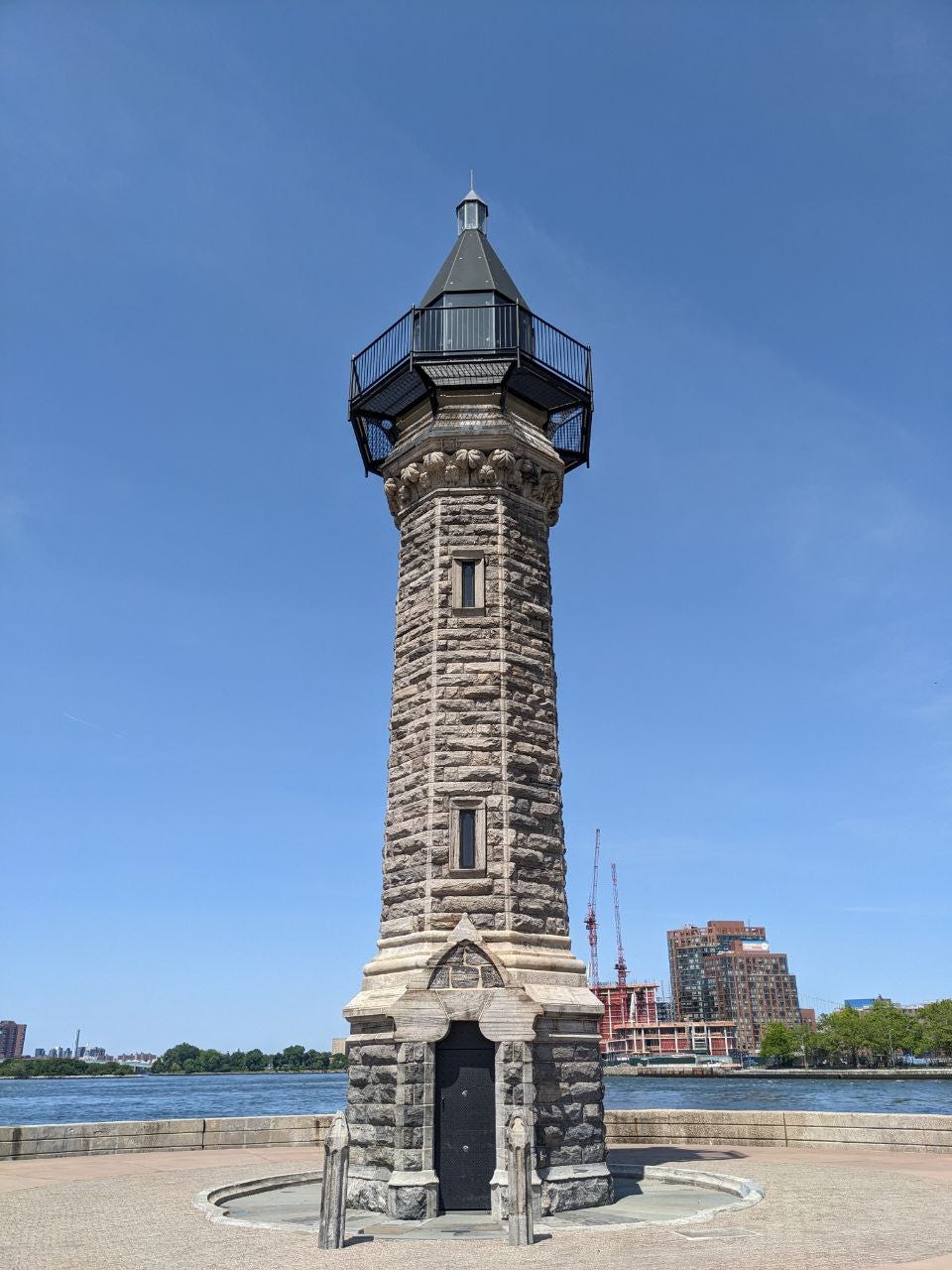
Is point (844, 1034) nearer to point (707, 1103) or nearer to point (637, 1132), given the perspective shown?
point (707, 1103)

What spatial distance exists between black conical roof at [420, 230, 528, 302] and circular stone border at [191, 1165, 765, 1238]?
1335cm

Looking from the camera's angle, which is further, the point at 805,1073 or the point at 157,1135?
the point at 805,1073

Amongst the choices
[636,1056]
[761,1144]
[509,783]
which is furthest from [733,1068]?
[509,783]

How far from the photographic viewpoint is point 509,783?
13.4 metres

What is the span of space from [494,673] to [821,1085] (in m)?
96.5

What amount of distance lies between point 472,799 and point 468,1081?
3519mm

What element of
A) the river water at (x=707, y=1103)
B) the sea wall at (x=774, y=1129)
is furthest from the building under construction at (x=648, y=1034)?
the sea wall at (x=774, y=1129)

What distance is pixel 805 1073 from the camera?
112250 mm

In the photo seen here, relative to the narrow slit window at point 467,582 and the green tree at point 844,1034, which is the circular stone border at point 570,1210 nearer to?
the narrow slit window at point 467,582

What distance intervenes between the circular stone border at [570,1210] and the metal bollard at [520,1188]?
2.66 feet

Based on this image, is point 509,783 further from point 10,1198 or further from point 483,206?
point 483,206

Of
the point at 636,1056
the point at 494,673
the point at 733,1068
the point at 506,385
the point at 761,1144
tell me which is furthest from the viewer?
the point at 636,1056

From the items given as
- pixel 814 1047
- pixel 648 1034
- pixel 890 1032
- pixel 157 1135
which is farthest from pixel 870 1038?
pixel 157 1135

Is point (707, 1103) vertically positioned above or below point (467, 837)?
below
